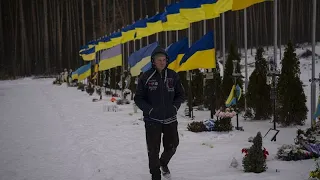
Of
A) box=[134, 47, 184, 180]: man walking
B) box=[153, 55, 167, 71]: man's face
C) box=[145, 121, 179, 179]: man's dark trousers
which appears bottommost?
box=[145, 121, 179, 179]: man's dark trousers

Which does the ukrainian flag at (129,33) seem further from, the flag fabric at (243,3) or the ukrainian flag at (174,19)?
the flag fabric at (243,3)

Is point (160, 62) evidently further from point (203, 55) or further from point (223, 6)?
point (223, 6)

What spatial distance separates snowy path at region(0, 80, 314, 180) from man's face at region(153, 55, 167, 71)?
180 centimetres

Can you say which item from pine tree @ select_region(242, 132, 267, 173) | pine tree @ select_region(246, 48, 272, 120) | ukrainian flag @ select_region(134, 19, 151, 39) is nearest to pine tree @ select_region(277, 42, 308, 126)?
pine tree @ select_region(246, 48, 272, 120)

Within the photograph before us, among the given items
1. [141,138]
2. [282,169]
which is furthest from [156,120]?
[141,138]

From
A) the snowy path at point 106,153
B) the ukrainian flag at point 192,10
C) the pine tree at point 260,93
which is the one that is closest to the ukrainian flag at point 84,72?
the snowy path at point 106,153

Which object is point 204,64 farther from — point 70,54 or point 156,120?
point 70,54

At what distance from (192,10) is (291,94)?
451cm

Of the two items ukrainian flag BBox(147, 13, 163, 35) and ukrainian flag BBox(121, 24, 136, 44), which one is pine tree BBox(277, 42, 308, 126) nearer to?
ukrainian flag BBox(147, 13, 163, 35)

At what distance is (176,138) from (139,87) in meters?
0.96

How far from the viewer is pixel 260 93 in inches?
410

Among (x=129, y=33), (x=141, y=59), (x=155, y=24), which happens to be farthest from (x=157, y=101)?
(x=129, y=33)

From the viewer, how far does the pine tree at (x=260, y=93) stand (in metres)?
10.4

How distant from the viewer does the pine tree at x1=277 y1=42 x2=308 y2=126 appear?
905 cm
